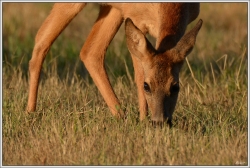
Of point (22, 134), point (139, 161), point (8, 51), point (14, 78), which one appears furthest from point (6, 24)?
point (139, 161)

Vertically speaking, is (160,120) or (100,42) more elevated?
(100,42)

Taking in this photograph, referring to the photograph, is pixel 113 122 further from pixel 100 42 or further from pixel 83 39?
pixel 83 39

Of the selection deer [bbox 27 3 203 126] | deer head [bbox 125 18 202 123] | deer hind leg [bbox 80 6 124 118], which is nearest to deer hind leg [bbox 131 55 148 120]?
deer [bbox 27 3 203 126]

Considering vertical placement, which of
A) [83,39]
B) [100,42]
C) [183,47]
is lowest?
[183,47]

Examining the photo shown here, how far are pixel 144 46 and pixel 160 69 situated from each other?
0.85 ft

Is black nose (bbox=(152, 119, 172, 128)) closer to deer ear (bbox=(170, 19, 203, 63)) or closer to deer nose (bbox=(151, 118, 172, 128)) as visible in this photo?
deer nose (bbox=(151, 118, 172, 128))

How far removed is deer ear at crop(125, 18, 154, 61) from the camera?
23.7 feet

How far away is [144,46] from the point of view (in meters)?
7.22

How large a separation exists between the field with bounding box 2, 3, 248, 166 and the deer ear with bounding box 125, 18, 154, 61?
2.05 ft

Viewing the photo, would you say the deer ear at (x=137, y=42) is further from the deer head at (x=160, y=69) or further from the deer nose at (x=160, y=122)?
the deer nose at (x=160, y=122)

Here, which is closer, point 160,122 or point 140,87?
point 160,122

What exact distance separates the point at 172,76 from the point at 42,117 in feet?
4.44

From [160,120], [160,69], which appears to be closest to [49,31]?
[160,69]

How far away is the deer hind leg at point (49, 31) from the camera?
8531 millimetres
